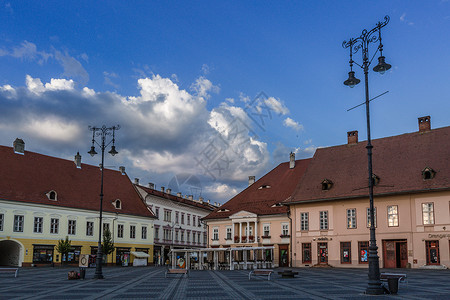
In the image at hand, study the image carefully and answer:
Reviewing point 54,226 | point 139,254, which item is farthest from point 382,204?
point 54,226

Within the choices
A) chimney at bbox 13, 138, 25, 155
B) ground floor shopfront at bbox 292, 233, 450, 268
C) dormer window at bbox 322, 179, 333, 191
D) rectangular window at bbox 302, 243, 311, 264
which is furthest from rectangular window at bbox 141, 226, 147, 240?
dormer window at bbox 322, 179, 333, 191

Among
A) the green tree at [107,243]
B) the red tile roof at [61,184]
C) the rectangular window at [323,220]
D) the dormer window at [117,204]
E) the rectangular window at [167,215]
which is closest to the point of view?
the rectangular window at [323,220]

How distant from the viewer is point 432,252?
125ft

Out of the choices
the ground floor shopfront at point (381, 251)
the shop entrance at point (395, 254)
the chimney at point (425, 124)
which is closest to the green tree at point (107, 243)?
the ground floor shopfront at point (381, 251)

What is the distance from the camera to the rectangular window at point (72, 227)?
53947 millimetres

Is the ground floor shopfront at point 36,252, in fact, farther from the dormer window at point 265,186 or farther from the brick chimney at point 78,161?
the dormer window at point 265,186

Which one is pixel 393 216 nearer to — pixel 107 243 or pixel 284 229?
pixel 284 229

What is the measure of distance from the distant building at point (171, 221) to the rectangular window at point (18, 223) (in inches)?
753

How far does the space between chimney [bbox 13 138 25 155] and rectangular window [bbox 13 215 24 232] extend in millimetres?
8670

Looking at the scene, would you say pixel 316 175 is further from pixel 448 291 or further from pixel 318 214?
pixel 448 291

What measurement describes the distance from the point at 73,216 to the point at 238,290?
38619 mm

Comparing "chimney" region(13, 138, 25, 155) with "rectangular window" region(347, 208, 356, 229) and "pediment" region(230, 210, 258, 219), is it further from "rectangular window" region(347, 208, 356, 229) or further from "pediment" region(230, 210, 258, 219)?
"rectangular window" region(347, 208, 356, 229)

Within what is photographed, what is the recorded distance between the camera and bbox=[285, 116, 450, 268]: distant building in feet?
126

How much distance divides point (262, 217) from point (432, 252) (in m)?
18.2
